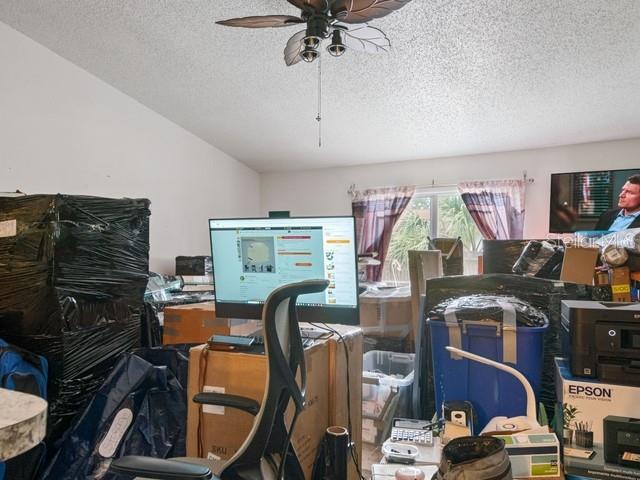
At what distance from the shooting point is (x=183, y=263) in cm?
404

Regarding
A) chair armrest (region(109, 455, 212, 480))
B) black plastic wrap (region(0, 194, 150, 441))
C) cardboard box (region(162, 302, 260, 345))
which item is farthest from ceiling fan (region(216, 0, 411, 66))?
chair armrest (region(109, 455, 212, 480))

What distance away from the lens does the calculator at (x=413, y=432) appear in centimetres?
134

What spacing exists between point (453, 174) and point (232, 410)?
170 inches

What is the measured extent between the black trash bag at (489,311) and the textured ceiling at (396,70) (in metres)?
1.92

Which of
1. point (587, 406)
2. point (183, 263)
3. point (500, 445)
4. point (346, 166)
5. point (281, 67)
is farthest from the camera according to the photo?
point (346, 166)

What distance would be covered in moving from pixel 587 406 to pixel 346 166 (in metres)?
4.63

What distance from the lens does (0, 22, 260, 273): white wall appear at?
2.93 meters

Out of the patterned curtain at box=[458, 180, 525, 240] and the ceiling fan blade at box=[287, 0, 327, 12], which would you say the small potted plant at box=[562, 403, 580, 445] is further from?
the patterned curtain at box=[458, 180, 525, 240]

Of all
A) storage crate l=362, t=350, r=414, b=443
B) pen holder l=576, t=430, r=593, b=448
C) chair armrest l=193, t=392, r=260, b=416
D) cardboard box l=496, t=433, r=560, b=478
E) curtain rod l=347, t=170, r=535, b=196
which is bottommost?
storage crate l=362, t=350, r=414, b=443

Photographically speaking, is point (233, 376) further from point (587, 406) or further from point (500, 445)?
point (587, 406)

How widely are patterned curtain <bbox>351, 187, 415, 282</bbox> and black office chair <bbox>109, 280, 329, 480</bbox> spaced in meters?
4.14

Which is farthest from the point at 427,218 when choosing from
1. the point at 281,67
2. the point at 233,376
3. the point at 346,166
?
the point at 233,376

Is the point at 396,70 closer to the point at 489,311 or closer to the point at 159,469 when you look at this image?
the point at 489,311


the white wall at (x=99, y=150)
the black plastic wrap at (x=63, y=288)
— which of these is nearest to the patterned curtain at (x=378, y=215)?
the white wall at (x=99, y=150)
